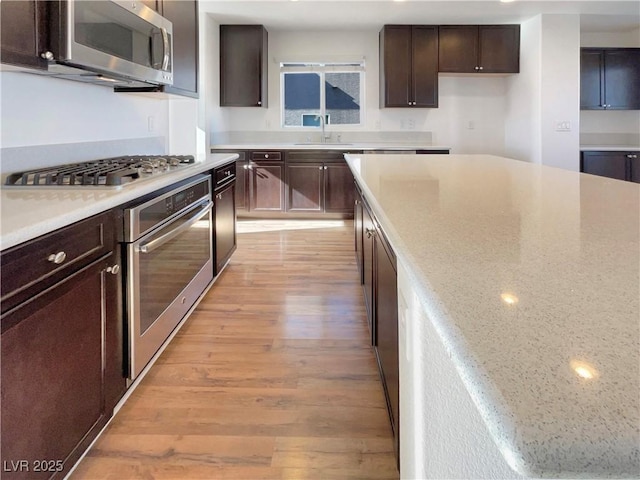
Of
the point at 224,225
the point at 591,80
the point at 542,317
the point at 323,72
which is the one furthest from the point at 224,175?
the point at 591,80

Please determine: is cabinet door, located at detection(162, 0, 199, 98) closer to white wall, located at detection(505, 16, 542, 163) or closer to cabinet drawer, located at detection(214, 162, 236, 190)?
cabinet drawer, located at detection(214, 162, 236, 190)

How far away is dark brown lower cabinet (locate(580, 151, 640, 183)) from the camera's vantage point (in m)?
5.61

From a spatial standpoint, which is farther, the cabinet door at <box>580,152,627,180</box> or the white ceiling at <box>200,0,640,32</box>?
the cabinet door at <box>580,152,627,180</box>

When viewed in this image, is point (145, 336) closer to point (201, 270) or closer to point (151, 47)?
point (201, 270)

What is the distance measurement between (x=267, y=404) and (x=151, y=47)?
186 centimetres

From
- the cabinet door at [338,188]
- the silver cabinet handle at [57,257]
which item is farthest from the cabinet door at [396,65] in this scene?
the silver cabinet handle at [57,257]

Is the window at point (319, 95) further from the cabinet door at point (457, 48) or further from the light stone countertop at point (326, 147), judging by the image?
the cabinet door at point (457, 48)

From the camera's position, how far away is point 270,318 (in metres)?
2.78

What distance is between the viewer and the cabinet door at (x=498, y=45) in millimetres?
5645

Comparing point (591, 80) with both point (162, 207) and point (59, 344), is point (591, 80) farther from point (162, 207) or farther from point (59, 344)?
point (59, 344)

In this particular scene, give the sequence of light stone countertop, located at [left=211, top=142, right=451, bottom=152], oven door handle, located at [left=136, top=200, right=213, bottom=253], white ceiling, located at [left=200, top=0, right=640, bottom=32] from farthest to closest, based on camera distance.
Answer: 1. light stone countertop, located at [left=211, top=142, right=451, bottom=152]
2. white ceiling, located at [left=200, top=0, right=640, bottom=32]
3. oven door handle, located at [left=136, top=200, right=213, bottom=253]

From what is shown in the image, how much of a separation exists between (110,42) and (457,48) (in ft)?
15.1

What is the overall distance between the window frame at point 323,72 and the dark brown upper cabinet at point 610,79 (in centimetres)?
264

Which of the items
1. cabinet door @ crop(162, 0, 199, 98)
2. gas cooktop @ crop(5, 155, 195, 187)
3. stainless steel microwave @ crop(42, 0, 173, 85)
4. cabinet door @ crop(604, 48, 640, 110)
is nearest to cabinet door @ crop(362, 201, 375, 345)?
gas cooktop @ crop(5, 155, 195, 187)
